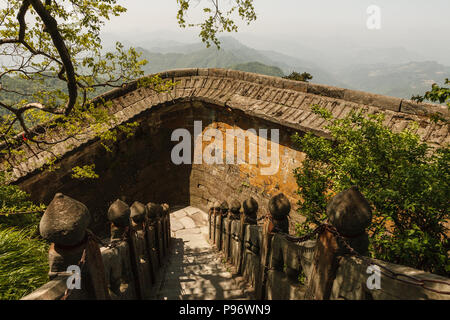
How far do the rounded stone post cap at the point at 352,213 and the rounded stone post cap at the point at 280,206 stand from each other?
944mm

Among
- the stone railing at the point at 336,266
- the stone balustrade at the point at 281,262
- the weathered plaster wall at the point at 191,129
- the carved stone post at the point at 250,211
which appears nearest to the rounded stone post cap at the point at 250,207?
the carved stone post at the point at 250,211

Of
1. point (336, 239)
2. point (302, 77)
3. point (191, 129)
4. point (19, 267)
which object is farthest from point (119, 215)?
point (302, 77)

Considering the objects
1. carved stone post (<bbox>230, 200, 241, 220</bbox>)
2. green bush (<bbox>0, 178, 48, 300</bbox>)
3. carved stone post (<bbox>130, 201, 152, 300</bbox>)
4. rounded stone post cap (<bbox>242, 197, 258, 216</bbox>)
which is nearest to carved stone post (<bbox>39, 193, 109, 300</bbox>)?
green bush (<bbox>0, 178, 48, 300</bbox>)

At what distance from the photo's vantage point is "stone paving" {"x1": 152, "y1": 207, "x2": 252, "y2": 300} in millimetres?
3732

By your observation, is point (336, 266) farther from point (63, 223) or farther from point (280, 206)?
point (63, 223)

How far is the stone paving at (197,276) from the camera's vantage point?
12.2ft

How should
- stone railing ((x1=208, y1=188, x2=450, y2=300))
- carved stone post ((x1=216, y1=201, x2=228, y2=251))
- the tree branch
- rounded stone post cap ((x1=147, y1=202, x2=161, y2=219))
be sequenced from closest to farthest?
stone railing ((x1=208, y1=188, x2=450, y2=300)) < the tree branch < rounded stone post cap ((x1=147, y1=202, x2=161, y2=219)) < carved stone post ((x1=216, y1=201, x2=228, y2=251))

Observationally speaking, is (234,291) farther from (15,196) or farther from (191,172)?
(191,172)

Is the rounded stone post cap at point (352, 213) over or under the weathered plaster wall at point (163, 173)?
over

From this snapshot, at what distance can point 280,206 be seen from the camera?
2830 mm

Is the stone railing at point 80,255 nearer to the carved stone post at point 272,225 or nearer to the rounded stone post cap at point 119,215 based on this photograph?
the rounded stone post cap at point 119,215

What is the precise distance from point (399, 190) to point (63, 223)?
10.4 feet

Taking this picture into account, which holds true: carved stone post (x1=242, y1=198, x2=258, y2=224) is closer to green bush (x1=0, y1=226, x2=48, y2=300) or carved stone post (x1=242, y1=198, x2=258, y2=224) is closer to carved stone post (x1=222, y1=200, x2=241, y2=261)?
carved stone post (x1=222, y1=200, x2=241, y2=261)
